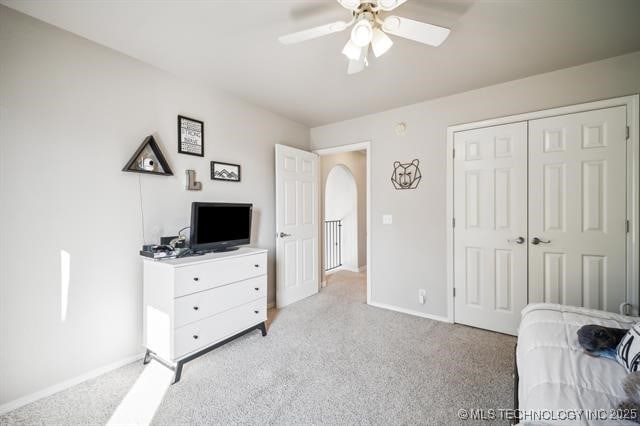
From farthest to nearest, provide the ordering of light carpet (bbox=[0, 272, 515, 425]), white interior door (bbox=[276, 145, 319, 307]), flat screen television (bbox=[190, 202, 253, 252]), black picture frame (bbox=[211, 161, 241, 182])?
white interior door (bbox=[276, 145, 319, 307]) → black picture frame (bbox=[211, 161, 241, 182]) → flat screen television (bbox=[190, 202, 253, 252]) → light carpet (bbox=[0, 272, 515, 425])

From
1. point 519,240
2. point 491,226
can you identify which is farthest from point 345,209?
point 519,240

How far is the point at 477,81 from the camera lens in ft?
8.57

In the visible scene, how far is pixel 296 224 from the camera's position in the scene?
3602 mm

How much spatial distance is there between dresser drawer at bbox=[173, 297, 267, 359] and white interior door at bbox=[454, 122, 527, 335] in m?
2.18

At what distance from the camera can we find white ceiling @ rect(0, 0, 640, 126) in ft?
5.42

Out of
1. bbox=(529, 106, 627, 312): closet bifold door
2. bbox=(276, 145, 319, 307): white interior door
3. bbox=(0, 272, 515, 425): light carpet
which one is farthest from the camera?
bbox=(276, 145, 319, 307): white interior door

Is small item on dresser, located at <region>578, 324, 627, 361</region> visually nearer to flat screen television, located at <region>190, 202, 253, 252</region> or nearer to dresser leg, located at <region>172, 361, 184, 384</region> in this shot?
dresser leg, located at <region>172, 361, 184, 384</region>

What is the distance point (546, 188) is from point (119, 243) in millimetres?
3779

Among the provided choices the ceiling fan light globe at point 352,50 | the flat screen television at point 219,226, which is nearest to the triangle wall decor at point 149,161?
the flat screen television at point 219,226

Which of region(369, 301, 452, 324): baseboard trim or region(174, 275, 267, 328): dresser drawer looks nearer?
region(174, 275, 267, 328): dresser drawer

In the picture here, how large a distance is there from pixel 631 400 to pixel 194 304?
2357 millimetres

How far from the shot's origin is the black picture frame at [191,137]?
2.50m

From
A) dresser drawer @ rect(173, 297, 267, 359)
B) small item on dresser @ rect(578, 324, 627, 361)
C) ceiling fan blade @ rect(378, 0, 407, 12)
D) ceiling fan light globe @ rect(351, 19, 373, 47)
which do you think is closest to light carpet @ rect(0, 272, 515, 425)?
dresser drawer @ rect(173, 297, 267, 359)

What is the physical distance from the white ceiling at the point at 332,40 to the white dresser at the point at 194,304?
1679 millimetres
